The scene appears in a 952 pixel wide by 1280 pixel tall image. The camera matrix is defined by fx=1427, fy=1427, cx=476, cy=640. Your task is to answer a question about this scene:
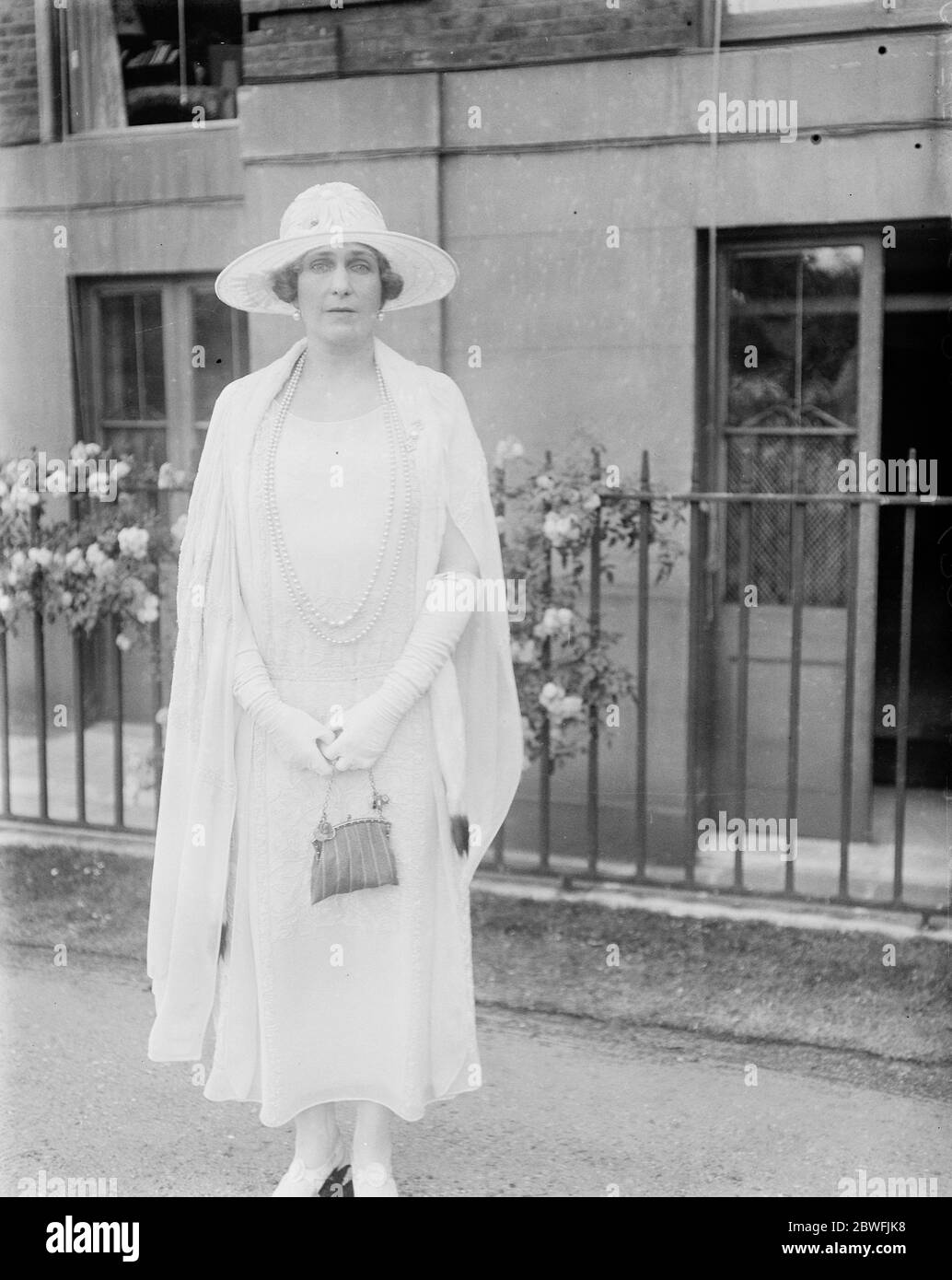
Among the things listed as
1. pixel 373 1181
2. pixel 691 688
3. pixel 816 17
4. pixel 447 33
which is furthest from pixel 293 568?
pixel 816 17

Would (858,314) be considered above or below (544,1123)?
above

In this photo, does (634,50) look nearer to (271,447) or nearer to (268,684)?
(271,447)

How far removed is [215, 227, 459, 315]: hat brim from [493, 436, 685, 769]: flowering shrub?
184cm

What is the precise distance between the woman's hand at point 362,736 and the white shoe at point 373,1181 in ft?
3.17

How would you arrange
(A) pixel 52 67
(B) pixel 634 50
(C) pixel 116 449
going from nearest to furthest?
(B) pixel 634 50 < (A) pixel 52 67 < (C) pixel 116 449

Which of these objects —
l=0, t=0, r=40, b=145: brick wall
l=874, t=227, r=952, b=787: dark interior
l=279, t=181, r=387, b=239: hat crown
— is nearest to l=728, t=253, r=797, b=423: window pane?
l=874, t=227, r=952, b=787: dark interior

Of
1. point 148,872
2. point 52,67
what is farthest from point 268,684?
point 52,67

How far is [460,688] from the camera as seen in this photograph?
3.33m

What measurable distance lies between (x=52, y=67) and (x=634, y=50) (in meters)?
2.25

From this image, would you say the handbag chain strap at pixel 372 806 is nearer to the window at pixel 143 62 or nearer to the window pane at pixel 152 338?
the window pane at pixel 152 338

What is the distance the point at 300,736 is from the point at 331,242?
1.05m

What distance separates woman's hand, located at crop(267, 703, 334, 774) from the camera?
3068 millimetres

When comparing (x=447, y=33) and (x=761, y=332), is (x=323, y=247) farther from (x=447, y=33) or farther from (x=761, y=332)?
(x=761, y=332)

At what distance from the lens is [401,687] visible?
3.08m
